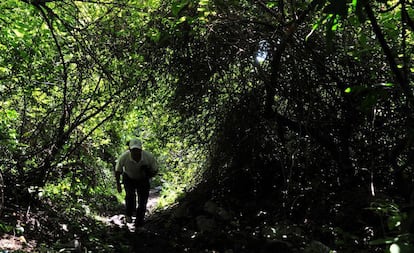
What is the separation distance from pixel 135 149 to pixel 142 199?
2.82ft

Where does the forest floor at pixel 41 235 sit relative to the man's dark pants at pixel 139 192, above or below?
below

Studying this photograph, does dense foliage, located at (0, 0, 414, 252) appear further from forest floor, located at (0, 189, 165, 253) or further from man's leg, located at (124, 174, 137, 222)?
man's leg, located at (124, 174, 137, 222)

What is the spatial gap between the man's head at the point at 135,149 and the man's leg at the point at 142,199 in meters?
0.43

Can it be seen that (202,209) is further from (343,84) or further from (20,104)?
(20,104)

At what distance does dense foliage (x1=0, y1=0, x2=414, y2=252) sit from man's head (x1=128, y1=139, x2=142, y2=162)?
0.60 metres

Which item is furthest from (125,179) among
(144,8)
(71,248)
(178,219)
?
(144,8)

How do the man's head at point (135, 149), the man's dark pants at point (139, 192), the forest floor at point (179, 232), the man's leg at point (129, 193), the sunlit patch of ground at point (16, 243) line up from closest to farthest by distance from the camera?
the sunlit patch of ground at point (16, 243)
the forest floor at point (179, 232)
the man's head at point (135, 149)
the man's dark pants at point (139, 192)
the man's leg at point (129, 193)

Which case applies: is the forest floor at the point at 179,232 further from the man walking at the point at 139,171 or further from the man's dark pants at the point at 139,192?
the man walking at the point at 139,171

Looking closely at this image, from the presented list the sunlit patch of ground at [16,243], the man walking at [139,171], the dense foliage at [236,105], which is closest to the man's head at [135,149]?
the man walking at [139,171]

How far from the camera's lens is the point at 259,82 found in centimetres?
553

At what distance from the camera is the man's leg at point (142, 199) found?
6395mm

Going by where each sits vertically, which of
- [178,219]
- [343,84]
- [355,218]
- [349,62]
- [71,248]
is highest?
[349,62]

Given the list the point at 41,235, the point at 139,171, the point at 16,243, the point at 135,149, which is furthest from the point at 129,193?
the point at 16,243

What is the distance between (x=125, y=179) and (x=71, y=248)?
2575 mm
